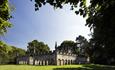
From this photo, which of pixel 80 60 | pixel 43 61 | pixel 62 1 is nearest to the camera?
pixel 62 1

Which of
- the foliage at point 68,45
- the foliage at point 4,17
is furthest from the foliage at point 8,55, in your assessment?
the foliage at point 68,45

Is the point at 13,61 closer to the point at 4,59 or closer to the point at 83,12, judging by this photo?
the point at 4,59

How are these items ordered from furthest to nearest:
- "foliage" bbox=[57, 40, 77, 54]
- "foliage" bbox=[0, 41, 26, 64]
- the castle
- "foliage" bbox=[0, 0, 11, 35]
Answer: "foliage" bbox=[57, 40, 77, 54], the castle, "foliage" bbox=[0, 41, 26, 64], "foliage" bbox=[0, 0, 11, 35]

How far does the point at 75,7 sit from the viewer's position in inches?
357

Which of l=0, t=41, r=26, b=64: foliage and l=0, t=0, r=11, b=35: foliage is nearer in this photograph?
l=0, t=0, r=11, b=35: foliage

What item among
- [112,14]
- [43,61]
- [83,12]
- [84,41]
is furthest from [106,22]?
[84,41]

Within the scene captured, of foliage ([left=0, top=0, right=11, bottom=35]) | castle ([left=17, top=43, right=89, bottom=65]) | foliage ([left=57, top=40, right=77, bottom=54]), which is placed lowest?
castle ([left=17, top=43, right=89, bottom=65])

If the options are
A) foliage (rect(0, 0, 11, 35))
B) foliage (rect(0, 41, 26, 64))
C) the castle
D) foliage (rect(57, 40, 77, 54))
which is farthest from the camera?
foliage (rect(57, 40, 77, 54))

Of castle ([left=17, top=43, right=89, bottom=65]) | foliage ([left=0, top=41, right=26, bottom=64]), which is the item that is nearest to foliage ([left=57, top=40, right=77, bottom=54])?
foliage ([left=0, top=41, right=26, bottom=64])

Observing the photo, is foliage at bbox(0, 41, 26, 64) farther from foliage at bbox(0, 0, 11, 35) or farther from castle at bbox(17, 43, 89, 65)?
castle at bbox(17, 43, 89, 65)

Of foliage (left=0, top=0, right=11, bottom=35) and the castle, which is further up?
foliage (left=0, top=0, right=11, bottom=35)

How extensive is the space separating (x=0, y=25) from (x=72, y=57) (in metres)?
85.4

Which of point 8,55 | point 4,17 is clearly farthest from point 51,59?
point 4,17

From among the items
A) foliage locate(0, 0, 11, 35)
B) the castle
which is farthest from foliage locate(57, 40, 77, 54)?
foliage locate(0, 0, 11, 35)
